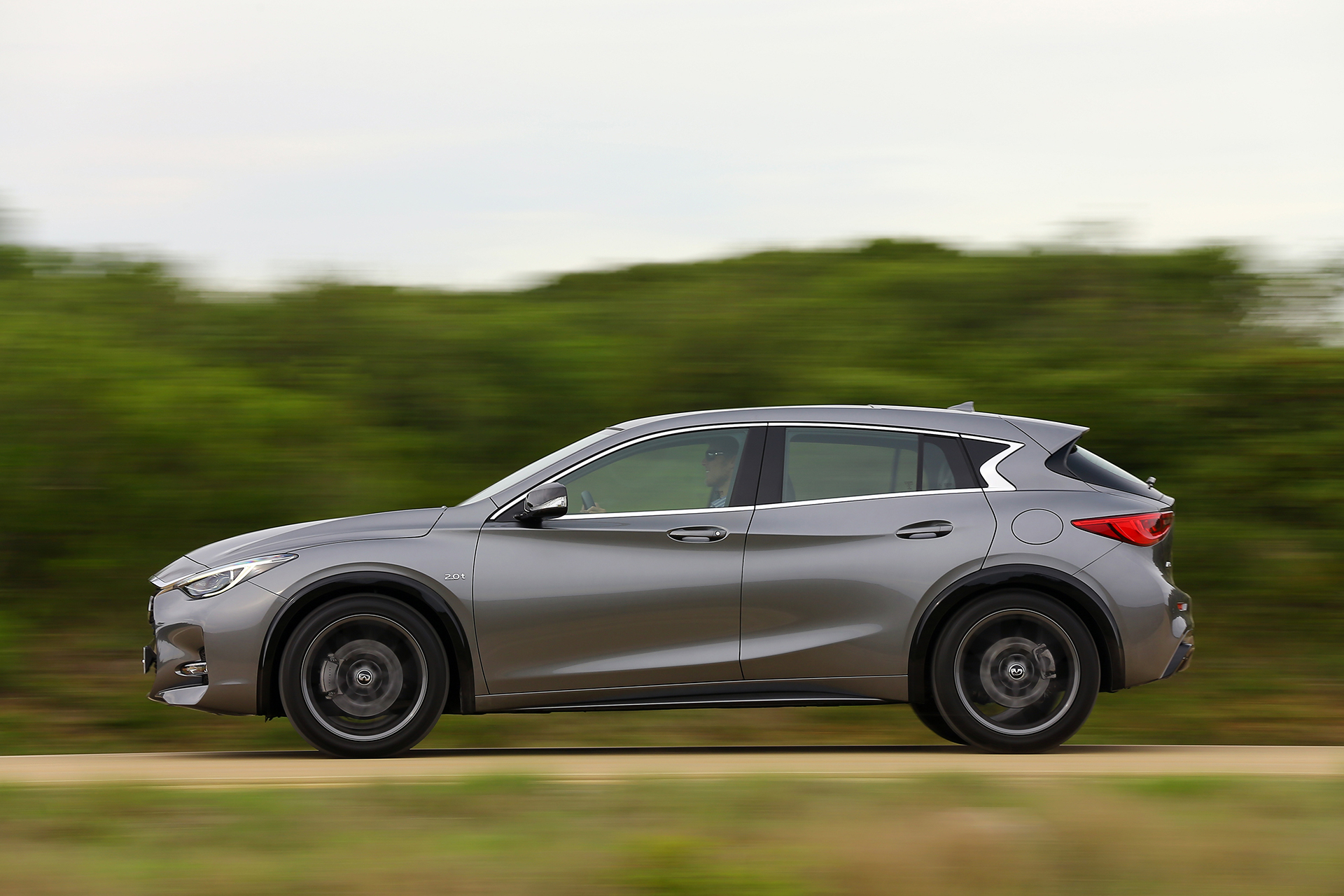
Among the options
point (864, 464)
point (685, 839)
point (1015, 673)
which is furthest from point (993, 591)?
point (685, 839)

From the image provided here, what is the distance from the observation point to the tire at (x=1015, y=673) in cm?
661

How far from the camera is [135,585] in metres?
10.1

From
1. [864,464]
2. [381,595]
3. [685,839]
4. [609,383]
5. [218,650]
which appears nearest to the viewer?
[685,839]

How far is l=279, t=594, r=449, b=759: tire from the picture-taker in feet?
21.4

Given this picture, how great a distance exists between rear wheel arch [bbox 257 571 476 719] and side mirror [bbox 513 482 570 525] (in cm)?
56

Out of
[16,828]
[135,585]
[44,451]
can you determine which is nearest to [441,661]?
[16,828]

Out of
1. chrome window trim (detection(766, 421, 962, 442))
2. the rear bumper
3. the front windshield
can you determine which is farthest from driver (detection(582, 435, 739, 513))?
A: the rear bumper

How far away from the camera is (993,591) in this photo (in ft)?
21.9

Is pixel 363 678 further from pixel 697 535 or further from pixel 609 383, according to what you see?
pixel 609 383

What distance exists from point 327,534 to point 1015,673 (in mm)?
3363

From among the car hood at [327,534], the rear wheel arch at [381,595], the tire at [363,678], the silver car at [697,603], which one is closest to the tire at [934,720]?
the silver car at [697,603]

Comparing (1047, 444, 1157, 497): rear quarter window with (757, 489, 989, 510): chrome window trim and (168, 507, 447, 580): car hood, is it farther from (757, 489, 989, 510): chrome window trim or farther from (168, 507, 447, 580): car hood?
(168, 507, 447, 580): car hood

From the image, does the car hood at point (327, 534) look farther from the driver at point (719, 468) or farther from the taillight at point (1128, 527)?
the taillight at point (1128, 527)

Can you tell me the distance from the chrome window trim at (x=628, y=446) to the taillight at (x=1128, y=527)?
1.65m
